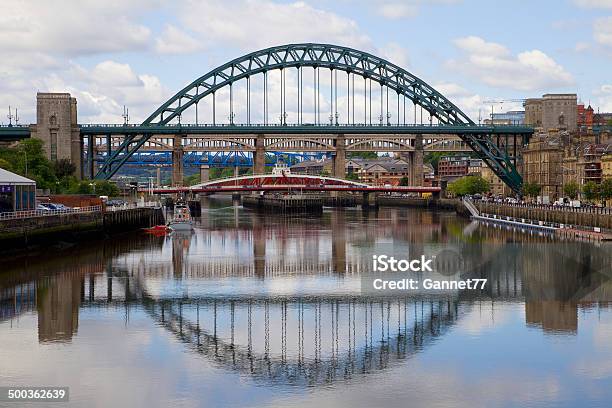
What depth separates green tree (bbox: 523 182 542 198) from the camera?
105m

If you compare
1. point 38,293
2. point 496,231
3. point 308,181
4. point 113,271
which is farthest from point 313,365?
point 308,181

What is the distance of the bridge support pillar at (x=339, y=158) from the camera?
117 meters

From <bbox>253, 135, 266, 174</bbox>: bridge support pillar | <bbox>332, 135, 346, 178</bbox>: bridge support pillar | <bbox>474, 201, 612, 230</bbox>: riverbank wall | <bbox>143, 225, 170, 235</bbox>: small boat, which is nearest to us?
<bbox>474, 201, 612, 230</bbox>: riverbank wall

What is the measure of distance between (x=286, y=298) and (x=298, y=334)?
697 cm

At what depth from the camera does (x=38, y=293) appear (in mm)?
40156

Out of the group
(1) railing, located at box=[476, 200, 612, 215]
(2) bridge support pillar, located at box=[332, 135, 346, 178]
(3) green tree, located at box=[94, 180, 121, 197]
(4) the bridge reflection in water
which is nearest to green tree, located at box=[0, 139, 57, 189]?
(3) green tree, located at box=[94, 180, 121, 197]

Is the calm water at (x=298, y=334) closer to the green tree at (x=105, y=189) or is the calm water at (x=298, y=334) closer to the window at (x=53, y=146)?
the green tree at (x=105, y=189)

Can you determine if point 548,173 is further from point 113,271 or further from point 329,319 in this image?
point 329,319

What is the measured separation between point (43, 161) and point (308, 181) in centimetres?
5006

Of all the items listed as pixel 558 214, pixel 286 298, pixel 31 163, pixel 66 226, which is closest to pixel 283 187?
pixel 31 163

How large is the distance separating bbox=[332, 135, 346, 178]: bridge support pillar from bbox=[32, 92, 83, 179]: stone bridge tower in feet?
95.8

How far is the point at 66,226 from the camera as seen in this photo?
2397 inches

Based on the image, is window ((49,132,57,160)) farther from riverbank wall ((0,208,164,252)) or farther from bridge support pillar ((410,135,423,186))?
bridge support pillar ((410,135,423,186))

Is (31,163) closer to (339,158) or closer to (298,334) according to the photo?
(339,158)
